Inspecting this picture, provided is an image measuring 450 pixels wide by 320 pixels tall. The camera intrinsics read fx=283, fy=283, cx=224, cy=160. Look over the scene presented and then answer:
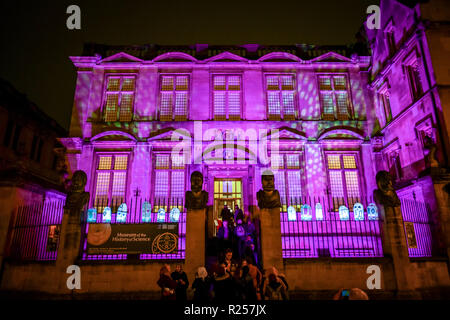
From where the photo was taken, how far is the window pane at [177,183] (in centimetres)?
1636

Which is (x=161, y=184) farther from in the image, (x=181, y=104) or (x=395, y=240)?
(x=395, y=240)

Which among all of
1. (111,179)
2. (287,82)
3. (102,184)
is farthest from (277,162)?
(102,184)

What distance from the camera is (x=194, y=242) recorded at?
30.4ft

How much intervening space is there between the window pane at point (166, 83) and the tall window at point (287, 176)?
8.05 meters

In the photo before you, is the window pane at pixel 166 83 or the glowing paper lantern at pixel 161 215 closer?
the glowing paper lantern at pixel 161 215

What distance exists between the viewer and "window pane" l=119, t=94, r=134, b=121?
1767 centimetres

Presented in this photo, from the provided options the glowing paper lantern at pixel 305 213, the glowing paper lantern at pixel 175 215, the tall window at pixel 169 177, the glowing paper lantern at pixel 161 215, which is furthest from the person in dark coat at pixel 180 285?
the tall window at pixel 169 177

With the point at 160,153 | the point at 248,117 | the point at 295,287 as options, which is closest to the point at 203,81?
the point at 248,117

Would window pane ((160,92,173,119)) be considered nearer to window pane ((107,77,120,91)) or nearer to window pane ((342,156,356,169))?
window pane ((107,77,120,91))

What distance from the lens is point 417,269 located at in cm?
979

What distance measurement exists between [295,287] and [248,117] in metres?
10.7

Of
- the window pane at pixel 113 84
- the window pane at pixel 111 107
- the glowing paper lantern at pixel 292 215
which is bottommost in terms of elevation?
the glowing paper lantern at pixel 292 215

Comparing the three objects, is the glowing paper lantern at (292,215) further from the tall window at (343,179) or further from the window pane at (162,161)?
the window pane at (162,161)

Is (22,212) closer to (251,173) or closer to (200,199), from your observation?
(200,199)
